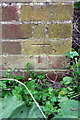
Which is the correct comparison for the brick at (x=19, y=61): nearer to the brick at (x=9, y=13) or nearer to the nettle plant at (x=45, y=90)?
the nettle plant at (x=45, y=90)

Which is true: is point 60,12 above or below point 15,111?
above

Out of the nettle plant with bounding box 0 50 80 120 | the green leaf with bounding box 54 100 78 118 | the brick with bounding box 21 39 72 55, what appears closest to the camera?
the green leaf with bounding box 54 100 78 118

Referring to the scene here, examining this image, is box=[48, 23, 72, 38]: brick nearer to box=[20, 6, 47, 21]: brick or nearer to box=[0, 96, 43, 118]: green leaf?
box=[20, 6, 47, 21]: brick

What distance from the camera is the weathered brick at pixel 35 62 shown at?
1.11 metres

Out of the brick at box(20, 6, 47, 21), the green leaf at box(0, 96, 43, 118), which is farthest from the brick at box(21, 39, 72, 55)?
the green leaf at box(0, 96, 43, 118)

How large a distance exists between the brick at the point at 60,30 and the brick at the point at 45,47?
4cm

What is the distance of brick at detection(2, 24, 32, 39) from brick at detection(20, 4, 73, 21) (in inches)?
2.1

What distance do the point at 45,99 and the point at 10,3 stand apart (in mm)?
622

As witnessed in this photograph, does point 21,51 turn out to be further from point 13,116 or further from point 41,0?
point 13,116

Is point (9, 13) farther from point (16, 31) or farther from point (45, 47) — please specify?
point (45, 47)

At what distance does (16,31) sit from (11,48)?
12 cm

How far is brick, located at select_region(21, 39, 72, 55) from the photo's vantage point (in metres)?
1.07

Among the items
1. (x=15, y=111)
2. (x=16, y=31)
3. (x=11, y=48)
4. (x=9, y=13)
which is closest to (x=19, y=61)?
(x=11, y=48)

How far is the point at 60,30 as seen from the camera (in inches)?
41.0
